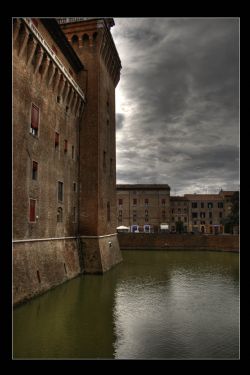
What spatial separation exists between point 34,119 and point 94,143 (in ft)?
26.9

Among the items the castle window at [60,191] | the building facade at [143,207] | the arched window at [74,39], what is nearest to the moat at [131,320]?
the castle window at [60,191]

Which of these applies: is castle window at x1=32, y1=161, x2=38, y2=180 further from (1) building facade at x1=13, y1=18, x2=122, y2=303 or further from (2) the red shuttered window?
(2) the red shuttered window

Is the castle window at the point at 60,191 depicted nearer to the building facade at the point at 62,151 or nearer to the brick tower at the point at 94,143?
the building facade at the point at 62,151

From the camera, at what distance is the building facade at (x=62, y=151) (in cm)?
1579

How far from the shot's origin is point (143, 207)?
66375mm

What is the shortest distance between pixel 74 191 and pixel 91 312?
11.6 metres

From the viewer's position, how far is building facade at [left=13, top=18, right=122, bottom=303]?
1579 cm

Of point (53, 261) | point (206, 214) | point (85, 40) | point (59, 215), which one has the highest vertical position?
point (85, 40)

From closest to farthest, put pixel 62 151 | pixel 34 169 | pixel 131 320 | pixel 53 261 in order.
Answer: pixel 131 320, pixel 34 169, pixel 53 261, pixel 62 151

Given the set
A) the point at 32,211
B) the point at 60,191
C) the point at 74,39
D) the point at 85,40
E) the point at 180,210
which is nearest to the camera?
the point at 32,211

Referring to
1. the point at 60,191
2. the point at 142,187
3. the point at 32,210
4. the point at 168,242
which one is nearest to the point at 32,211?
the point at 32,210

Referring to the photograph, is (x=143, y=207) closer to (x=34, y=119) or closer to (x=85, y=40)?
(x=85, y=40)
